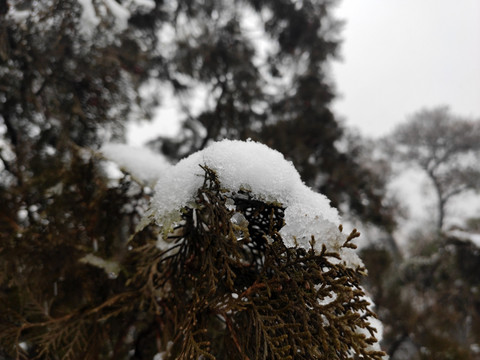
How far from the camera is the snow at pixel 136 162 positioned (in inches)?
85.7

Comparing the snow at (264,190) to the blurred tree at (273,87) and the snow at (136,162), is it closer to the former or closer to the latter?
the snow at (136,162)

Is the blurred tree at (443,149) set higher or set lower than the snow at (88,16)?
higher

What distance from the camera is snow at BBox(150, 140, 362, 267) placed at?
127 cm

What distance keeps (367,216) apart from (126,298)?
5448mm

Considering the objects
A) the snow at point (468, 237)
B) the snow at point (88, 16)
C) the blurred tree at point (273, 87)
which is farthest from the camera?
the snow at point (468, 237)

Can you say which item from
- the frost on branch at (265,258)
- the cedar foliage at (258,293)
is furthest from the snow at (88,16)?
the cedar foliage at (258,293)

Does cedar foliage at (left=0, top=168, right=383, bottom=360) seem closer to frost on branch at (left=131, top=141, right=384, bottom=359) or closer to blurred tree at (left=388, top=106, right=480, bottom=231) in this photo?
frost on branch at (left=131, top=141, right=384, bottom=359)

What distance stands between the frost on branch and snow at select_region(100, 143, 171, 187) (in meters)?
0.76

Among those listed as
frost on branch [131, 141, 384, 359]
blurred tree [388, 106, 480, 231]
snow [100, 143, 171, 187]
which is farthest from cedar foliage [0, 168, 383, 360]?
blurred tree [388, 106, 480, 231]

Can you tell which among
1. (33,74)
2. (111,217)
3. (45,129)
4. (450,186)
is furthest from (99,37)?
(450,186)

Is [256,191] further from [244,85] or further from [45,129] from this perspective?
[244,85]

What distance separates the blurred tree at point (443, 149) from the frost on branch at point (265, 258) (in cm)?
2148

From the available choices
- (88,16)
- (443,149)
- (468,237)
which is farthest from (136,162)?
(443,149)

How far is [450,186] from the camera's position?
19.6 metres
